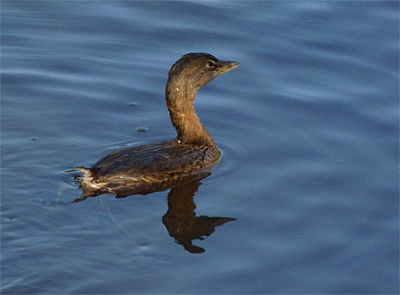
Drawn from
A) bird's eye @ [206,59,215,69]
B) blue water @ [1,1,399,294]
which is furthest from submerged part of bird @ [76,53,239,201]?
blue water @ [1,1,399,294]

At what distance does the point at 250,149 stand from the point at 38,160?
2.45 meters

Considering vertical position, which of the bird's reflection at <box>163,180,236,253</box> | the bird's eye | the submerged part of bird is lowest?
the bird's reflection at <box>163,180,236,253</box>

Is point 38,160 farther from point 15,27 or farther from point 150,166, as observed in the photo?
point 15,27

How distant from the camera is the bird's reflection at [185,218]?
7.66 m

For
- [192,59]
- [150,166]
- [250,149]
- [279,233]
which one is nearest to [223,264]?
[279,233]

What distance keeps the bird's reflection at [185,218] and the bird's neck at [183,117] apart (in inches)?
29.7

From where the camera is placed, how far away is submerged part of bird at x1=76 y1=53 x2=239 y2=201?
8.45 metres

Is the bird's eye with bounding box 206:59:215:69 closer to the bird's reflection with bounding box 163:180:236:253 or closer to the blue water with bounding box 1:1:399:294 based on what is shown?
the blue water with bounding box 1:1:399:294

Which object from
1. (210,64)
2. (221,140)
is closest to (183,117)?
(221,140)

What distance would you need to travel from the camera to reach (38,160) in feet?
29.2

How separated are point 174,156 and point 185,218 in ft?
3.63

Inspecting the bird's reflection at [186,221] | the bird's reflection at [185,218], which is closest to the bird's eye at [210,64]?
the bird's reflection at [185,218]

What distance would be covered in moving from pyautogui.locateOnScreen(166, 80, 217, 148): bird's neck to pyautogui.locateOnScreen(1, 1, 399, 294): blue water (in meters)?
0.39

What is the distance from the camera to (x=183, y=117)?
937cm
